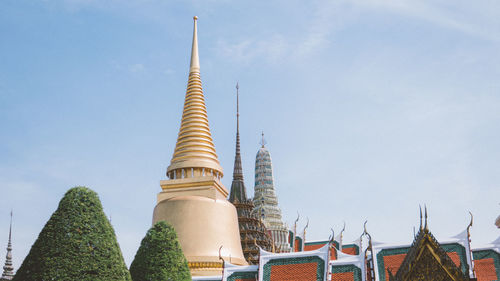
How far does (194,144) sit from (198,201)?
376cm

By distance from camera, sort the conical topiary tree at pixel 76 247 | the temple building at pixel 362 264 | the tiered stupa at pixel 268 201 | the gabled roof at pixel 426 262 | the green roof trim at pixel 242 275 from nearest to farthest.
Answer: the conical topiary tree at pixel 76 247 → the gabled roof at pixel 426 262 → the temple building at pixel 362 264 → the green roof trim at pixel 242 275 → the tiered stupa at pixel 268 201

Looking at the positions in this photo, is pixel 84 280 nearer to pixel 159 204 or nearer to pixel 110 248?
pixel 110 248

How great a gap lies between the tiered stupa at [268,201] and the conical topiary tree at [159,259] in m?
31.7

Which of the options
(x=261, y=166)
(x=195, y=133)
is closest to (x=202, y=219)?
(x=195, y=133)

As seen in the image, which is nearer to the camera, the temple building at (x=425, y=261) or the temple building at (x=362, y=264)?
the temple building at (x=425, y=261)

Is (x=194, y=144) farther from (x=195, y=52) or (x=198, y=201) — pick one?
(x=195, y=52)

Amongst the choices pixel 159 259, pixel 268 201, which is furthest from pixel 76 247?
pixel 268 201

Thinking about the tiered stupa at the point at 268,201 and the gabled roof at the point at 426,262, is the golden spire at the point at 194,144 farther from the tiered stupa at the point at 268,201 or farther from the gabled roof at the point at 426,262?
the gabled roof at the point at 426,262

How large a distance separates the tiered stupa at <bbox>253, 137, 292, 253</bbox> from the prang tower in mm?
17055

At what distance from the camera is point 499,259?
688 inches

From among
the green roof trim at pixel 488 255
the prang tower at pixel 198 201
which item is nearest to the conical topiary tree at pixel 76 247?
the green roof trim at pixel 488 255

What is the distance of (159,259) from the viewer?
14938 mm

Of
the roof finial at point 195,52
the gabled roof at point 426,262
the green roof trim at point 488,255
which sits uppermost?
the roof finial at point 195,52

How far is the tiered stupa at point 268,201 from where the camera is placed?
165 ft
